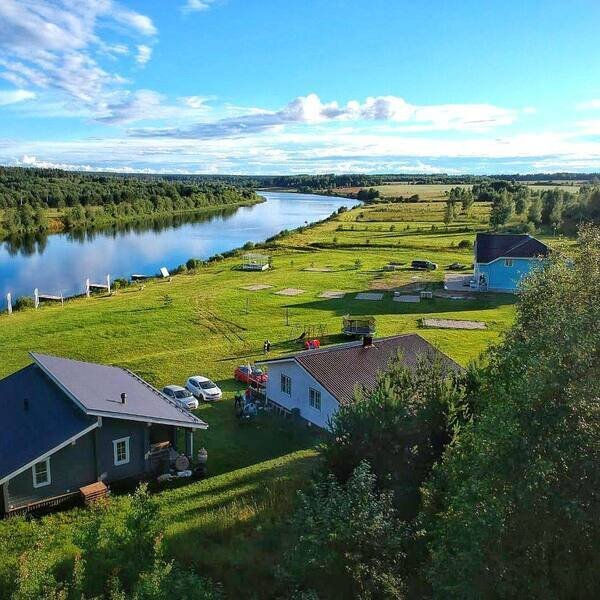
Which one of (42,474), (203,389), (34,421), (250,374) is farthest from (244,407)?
(42,474)

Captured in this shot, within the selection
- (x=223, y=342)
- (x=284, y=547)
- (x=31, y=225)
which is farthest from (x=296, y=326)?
(x=31, y=225)

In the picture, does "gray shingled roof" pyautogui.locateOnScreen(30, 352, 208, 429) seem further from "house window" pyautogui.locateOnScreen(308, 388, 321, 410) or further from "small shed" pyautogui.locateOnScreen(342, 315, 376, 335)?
"small shed" pyautogui.locateOnScreen(342, 315, 376, 335)

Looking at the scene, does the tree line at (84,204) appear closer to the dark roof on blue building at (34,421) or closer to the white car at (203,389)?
the white car at (203,389)

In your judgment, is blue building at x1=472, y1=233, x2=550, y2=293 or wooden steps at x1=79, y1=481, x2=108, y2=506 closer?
wooden steps at x1=79, y1=481, x2=108, y2=506

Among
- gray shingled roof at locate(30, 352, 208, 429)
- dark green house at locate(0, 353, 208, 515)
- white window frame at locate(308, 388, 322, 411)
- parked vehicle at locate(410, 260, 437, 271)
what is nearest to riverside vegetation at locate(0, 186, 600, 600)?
dark green house at locate(0, 353, 208, 515)

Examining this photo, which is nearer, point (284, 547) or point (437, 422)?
point (284, 547)

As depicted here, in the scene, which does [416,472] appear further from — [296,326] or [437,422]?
[296,326]
